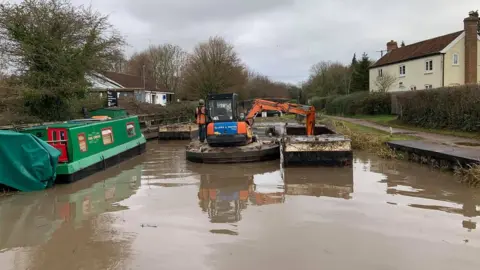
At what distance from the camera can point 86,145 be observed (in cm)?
1203

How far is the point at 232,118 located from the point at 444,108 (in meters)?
10.7

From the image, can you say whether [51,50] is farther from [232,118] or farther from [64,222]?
[64,222]

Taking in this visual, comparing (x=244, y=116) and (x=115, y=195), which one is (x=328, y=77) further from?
(x=115, y=195)

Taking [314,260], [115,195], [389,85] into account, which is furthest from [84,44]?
[389,85]

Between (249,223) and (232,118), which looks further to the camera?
(232,118)

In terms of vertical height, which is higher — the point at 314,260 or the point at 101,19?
the point at 101,19

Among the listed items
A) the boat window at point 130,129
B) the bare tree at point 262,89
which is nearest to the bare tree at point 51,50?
the boat window at point 130,129

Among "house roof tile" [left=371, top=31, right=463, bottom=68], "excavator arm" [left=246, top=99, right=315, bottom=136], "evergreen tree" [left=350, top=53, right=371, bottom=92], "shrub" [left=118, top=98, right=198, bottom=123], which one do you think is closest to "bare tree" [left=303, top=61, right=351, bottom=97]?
"evergreen tree" [left=350, top=53, right=371, bottom=92]

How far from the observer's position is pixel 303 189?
970 centimetres

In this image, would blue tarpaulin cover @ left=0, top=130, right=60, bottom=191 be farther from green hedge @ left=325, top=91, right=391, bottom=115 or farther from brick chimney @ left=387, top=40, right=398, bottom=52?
brick chimney @ left=387, top=40, right=398, bottom=52

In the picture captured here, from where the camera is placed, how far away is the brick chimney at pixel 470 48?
115 feet

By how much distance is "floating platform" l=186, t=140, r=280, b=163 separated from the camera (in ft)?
44.7

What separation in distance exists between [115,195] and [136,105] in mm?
20327

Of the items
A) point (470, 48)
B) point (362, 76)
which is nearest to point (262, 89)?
point (362, 76)
